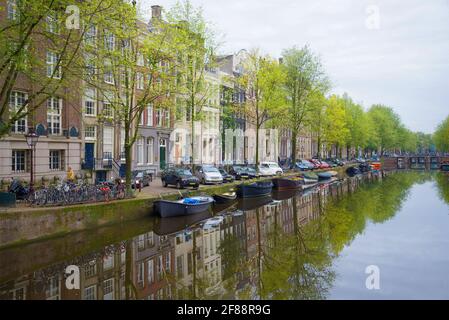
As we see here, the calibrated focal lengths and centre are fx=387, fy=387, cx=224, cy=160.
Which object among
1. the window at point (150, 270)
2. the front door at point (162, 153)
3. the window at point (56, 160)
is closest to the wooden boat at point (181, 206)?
the window at point (150, 270)

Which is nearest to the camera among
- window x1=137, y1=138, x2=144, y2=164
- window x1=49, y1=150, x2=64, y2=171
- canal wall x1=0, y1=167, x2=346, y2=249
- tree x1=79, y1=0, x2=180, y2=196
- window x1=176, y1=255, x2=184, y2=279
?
window x1=176, y1=255, x2=184, y2=279

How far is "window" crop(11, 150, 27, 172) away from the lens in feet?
82.3

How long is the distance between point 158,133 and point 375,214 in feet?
76.7

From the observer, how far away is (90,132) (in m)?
32.8

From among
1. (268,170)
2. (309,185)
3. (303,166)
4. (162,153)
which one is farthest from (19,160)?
(303,166)

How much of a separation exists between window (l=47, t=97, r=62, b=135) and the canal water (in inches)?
440

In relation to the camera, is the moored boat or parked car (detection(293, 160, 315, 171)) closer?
the moored boat

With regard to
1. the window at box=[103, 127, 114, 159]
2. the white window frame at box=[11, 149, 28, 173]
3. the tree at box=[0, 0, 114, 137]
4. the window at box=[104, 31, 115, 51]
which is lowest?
the white window frame at box=[11, 149, 28, 173]

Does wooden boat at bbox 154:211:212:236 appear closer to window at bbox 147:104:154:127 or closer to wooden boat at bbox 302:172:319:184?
window at bbox 147:104:154:127

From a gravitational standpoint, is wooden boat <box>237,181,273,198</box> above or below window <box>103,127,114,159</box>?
below

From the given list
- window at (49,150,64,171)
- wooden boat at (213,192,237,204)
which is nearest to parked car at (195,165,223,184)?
wooden boat at (213,192,237,204)

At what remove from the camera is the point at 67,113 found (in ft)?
96.4

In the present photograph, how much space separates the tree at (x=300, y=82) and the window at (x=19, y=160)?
35.4 meters
